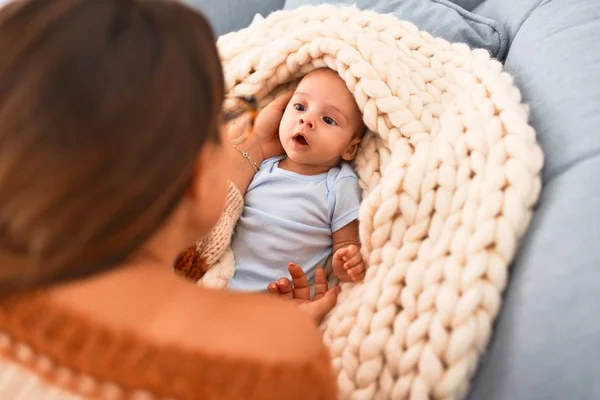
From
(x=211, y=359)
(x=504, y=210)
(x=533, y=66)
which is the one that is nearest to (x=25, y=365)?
(x=211, y=359)

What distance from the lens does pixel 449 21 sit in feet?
3.84

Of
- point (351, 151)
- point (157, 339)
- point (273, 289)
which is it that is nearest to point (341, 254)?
point (273, 289)

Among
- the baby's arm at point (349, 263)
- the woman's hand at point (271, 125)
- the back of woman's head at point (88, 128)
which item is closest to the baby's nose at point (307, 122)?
the woman's hand at point (271, 125)

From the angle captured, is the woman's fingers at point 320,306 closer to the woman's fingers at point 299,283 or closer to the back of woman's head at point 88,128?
the woman's fingers at point 299,283

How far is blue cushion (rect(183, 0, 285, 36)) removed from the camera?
1.43m

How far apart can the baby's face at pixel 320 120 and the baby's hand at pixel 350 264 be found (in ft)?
0.76

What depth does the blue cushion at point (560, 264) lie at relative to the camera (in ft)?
2.00

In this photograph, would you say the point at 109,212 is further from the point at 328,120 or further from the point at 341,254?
the point at 328,120

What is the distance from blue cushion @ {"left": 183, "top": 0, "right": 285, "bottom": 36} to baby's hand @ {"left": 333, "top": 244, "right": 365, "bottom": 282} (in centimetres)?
77

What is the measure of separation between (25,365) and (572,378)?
548mm

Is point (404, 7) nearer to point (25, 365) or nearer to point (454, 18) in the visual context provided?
point (454, 18)

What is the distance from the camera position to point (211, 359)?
0.49 m

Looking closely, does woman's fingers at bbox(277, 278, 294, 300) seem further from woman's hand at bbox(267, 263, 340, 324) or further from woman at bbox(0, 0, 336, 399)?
woman at bbox(0, 0, 336, 399)

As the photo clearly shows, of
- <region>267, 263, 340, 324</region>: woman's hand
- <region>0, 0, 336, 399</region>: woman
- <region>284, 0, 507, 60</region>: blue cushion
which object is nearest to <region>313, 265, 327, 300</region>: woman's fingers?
<region>267, 263, 340, 324</region>: woman's hand
